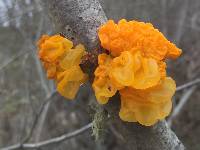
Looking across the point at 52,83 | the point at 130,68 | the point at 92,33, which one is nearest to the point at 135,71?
the point at 130,68

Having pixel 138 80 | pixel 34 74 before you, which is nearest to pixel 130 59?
pixel 138 80

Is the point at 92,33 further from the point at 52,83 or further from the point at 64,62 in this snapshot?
the point at 52,83

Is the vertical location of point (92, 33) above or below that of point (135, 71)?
above

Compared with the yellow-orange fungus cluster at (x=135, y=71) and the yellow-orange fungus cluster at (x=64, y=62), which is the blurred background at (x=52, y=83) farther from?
the yellow-orange fungus cluster at (x=135, y=71)

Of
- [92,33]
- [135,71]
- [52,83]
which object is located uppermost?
[92,33]

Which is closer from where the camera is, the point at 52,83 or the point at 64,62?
the point at 64,62
